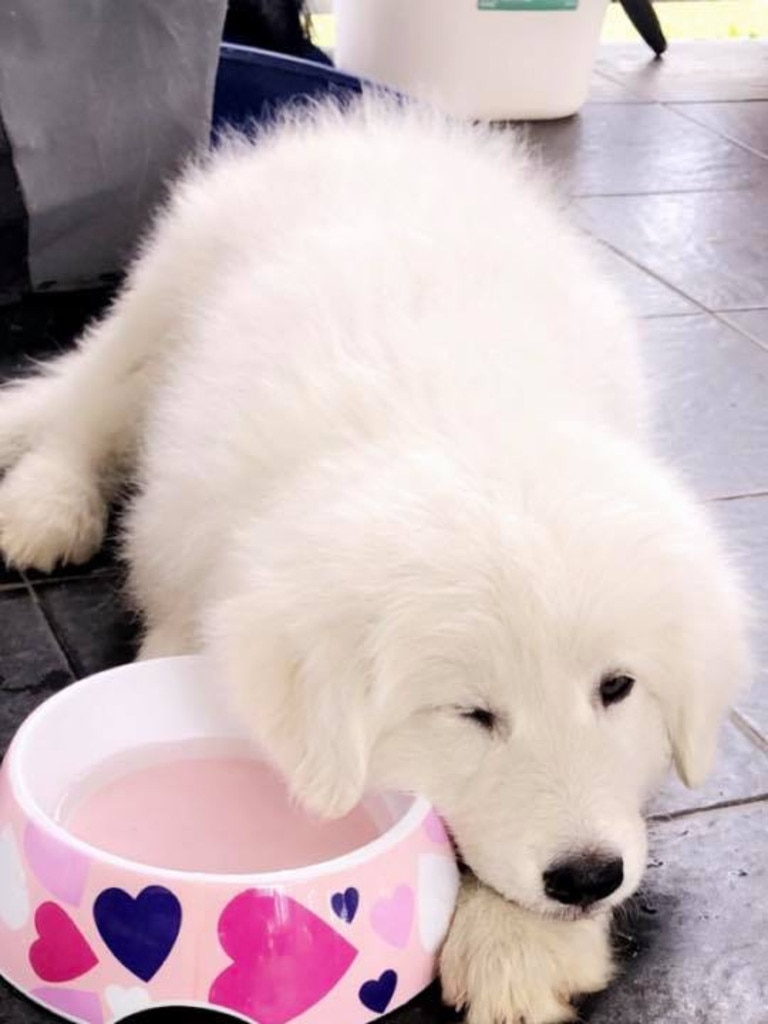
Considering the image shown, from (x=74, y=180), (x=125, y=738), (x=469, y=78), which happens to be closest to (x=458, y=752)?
(x=125, y=738)

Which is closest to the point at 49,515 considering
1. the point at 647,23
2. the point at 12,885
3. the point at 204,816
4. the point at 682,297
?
the point at 204,816

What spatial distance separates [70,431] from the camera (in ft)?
7.95

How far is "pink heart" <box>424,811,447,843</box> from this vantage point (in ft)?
4.74

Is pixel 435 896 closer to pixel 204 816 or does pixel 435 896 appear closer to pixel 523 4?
pixel 204 816

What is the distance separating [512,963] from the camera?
1.48 m

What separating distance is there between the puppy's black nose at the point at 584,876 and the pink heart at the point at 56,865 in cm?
42

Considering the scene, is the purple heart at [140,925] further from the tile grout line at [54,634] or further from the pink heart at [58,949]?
the tile grout line at [54,634]

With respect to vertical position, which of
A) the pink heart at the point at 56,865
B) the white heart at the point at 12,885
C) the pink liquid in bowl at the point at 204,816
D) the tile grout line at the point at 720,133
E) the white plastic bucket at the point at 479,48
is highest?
the pink heart at the point at 56,865

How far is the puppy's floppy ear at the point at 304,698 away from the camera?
55.4 inches

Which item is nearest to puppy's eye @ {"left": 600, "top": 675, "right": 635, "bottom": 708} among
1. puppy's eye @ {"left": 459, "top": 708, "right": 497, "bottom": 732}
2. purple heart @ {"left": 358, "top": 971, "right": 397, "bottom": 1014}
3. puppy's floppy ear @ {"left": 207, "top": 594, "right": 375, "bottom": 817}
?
puppy's eye @ {"left": 459, "top": 708, "right": 497, "bottom": 732}

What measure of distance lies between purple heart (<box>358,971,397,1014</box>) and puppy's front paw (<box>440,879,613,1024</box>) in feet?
0.22

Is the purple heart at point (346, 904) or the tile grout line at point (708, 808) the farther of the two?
the tile grout line at point (708, 808)

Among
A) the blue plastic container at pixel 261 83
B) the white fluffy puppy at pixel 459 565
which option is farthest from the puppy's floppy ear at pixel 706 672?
the blue plastic container at pixel 261 83

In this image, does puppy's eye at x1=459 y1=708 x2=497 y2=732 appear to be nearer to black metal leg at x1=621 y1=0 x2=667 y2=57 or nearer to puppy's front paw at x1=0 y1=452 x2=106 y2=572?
puppy's front paw at x1=0 y1=452 x2=106 y2=572
